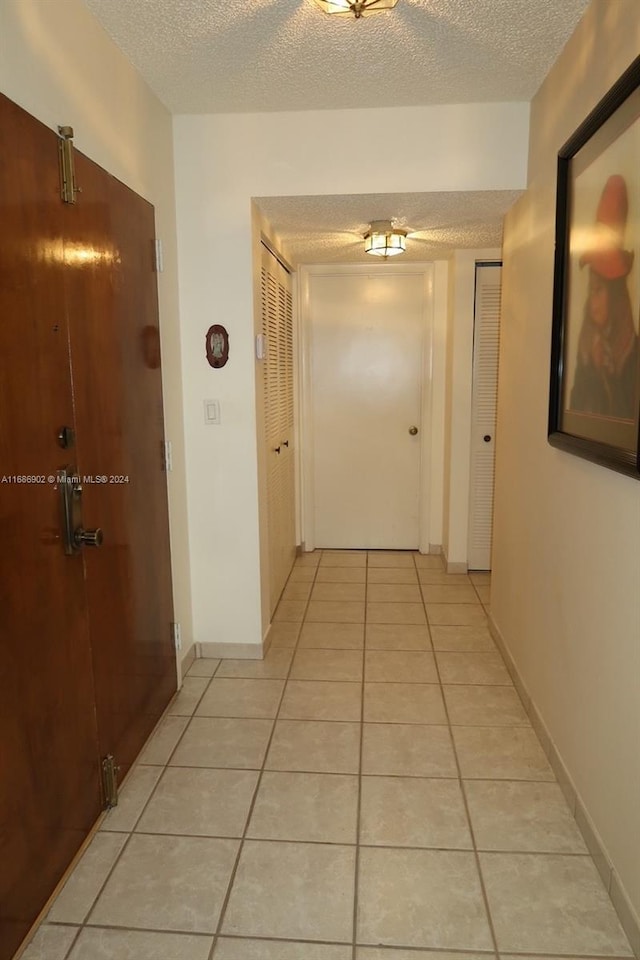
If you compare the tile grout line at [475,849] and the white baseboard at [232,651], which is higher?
the white baseboard at [232,651]

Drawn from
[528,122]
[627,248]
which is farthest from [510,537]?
[528,122]

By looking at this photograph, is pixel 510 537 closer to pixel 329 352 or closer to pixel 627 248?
pixel 627 248

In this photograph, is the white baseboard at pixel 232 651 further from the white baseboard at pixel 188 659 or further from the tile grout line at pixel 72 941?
the tile grout line at pixel 72 941

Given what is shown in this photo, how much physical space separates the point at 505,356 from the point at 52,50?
210 centimetres

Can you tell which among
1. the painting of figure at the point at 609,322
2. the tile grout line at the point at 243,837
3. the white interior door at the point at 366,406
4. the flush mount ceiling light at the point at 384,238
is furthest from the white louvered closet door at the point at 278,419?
the painting of figure at the point at 609,322

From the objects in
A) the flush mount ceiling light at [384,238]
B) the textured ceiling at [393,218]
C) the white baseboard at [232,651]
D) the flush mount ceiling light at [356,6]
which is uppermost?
the flush mount ceiling light at [356,6]

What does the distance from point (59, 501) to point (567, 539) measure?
5.06 feet

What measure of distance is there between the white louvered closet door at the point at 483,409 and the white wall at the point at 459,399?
1.6 inches

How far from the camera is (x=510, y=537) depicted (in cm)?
279

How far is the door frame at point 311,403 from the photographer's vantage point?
430 centimetres

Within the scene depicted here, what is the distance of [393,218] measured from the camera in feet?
9.79

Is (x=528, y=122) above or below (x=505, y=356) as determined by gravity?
above

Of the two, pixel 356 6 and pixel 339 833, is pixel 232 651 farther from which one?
pixel 356 6

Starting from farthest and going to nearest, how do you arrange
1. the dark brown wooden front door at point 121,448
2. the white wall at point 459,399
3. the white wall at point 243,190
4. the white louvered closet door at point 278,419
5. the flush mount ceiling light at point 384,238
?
the white wall at point 459,399
the white louvered closet door at point 278,419
the flush mount ceiling light at point 384,238
the white wall at point 243,190
the dark brown wooden front door at point 121,448
